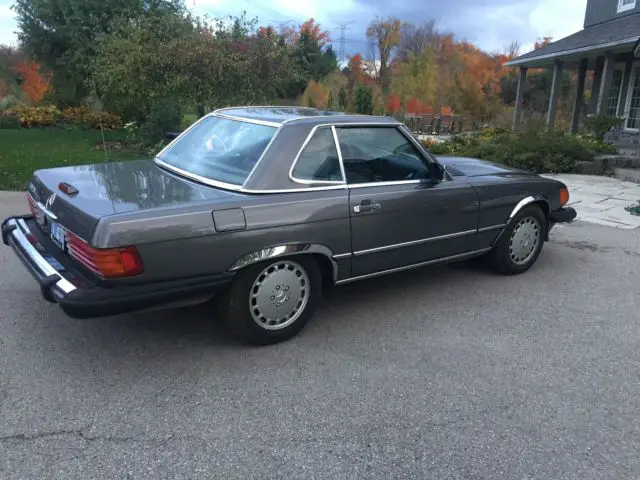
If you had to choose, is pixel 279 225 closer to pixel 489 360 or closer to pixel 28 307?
pixel 489 360

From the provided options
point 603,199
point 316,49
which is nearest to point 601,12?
point 603,199

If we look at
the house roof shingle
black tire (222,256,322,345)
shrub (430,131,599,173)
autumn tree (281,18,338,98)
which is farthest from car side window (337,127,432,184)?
autumn tree (281,18,338,98)

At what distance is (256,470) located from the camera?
2.49m

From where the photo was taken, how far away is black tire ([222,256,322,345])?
11.3ft

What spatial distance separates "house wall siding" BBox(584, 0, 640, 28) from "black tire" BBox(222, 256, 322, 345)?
736 inches

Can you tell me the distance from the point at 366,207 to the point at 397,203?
0.30m

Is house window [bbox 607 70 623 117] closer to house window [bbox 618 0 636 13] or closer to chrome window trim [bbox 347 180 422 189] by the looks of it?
house window [bbox 618 0 636 13]

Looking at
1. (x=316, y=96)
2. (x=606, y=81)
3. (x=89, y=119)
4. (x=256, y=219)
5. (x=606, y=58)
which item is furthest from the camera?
(x=316, y=96)

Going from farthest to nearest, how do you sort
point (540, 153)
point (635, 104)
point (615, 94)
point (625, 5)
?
point (615, 94) → point (625, 5) → point (635, 104) → point (540, 153)

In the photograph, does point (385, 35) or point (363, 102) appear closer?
point (363, 102)

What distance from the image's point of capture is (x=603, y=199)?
9.43 metres

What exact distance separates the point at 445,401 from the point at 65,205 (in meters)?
2.54

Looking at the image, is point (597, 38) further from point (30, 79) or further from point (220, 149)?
point (30, 79)

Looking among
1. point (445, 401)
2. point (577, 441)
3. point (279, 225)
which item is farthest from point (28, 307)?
point (577, 441)
